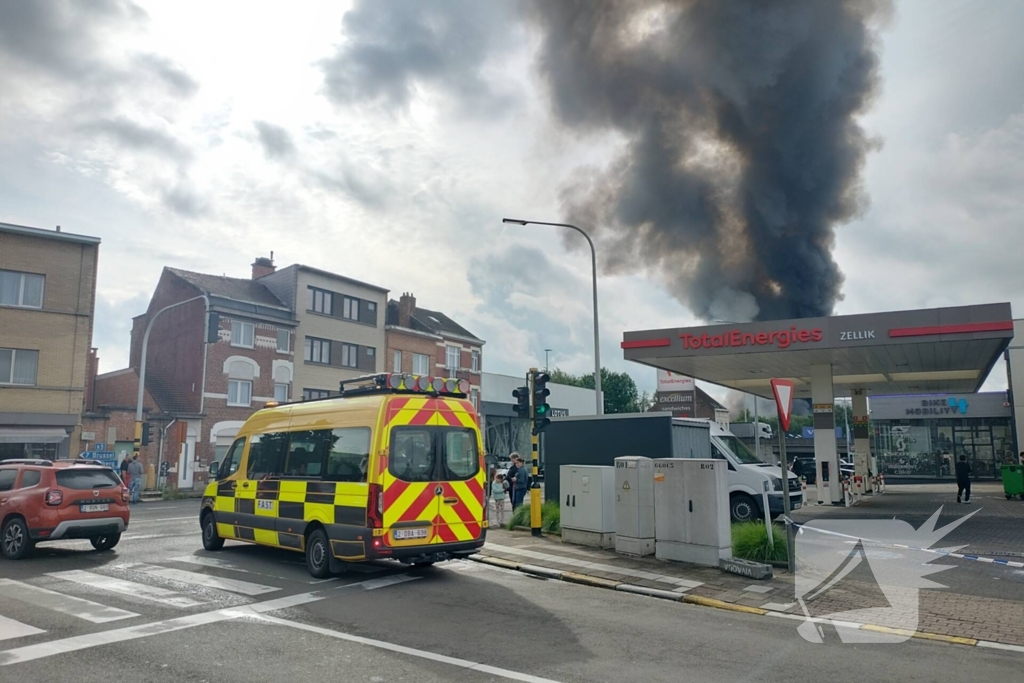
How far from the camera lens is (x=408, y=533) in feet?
32.9

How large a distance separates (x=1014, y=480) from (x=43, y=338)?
3416 centimetres

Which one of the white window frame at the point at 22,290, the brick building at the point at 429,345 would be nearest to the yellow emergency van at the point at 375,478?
the white window frame at the point at 22,290

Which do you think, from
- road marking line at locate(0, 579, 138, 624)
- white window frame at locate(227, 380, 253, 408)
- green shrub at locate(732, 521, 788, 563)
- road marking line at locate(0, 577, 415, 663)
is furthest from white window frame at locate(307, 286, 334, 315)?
road marking line at locate(0, 577, 415, 663)

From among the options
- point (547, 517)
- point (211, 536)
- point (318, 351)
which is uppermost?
point (318, 351)

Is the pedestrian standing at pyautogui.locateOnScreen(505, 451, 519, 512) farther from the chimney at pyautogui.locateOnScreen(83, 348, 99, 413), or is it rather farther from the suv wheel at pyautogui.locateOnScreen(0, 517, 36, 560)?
the chimney at pyautogui.locateOnScreen(83, 348, 99, 413)

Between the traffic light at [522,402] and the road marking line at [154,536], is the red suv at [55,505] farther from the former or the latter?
the traffic light at [522,402]

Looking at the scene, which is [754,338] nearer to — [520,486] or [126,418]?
[520,486]

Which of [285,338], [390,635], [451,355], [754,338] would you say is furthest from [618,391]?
[390,635]

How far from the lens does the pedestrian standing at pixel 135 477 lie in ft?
82.7

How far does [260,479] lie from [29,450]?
20.6 m

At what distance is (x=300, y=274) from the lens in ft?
132

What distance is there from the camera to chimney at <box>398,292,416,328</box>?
46906mm

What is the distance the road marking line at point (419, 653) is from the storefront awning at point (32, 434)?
2401 centimetres

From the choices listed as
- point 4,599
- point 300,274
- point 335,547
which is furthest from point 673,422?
→ point 300,274
